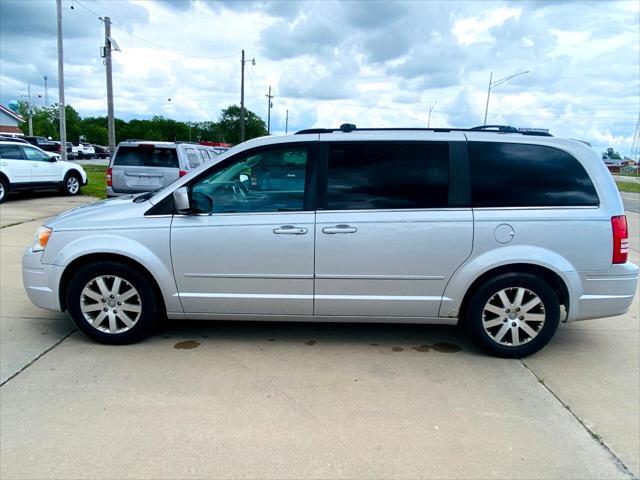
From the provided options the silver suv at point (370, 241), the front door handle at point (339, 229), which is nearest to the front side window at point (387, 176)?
the silver suv at point (370, 241)

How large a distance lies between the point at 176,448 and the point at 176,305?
1.51 m

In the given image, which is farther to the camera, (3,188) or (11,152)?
(11,152)

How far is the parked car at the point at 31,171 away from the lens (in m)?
13.2

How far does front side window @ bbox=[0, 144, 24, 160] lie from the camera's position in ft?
43.8

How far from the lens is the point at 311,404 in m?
3.24

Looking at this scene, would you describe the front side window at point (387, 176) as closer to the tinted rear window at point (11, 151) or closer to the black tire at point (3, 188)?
the black tire at point (3, 188)

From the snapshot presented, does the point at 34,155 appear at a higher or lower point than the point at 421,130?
higher

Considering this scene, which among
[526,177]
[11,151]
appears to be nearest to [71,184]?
[11,151]

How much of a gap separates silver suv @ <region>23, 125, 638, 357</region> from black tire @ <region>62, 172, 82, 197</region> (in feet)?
42.0

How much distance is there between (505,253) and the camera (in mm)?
3781

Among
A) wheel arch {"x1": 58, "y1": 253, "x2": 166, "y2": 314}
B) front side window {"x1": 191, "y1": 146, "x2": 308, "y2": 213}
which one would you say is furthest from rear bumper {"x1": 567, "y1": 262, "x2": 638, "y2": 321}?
wheel arch {"x1": 58, "y1": 253, "x2": 166, "y2": 314}

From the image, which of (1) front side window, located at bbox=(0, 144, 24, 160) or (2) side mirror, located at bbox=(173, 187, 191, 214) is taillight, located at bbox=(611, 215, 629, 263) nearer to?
(2) side mirror, located at bbox=(173, 187, 191, 214)

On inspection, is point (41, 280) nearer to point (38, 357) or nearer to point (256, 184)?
point (38, 357)

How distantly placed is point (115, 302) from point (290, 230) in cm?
161
